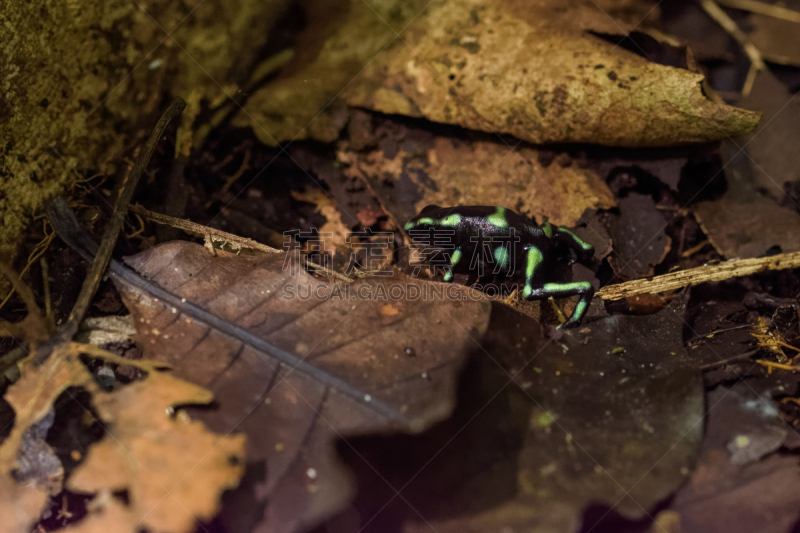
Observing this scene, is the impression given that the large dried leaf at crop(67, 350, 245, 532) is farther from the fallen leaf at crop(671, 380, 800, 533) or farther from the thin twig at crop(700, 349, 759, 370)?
the thin twig at crop(700, 349, 759, 370)

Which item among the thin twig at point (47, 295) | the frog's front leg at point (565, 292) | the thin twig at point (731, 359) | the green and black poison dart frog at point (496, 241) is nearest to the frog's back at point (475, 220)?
the green and black poison dart frog at point (496, 241)

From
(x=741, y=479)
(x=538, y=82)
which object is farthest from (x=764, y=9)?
(x=741, y=479)

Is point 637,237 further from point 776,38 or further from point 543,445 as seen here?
point 776,38

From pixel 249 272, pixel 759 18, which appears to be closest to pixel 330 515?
pixel 249 272

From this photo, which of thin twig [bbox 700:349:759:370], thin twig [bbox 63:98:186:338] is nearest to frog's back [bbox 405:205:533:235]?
thin twig [bbox 700:349:759:370]

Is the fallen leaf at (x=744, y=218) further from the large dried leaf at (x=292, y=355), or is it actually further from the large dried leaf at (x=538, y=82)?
the large dried leaf at (x=292, y=355)

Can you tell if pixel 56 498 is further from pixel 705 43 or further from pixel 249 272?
pixel 705 43
